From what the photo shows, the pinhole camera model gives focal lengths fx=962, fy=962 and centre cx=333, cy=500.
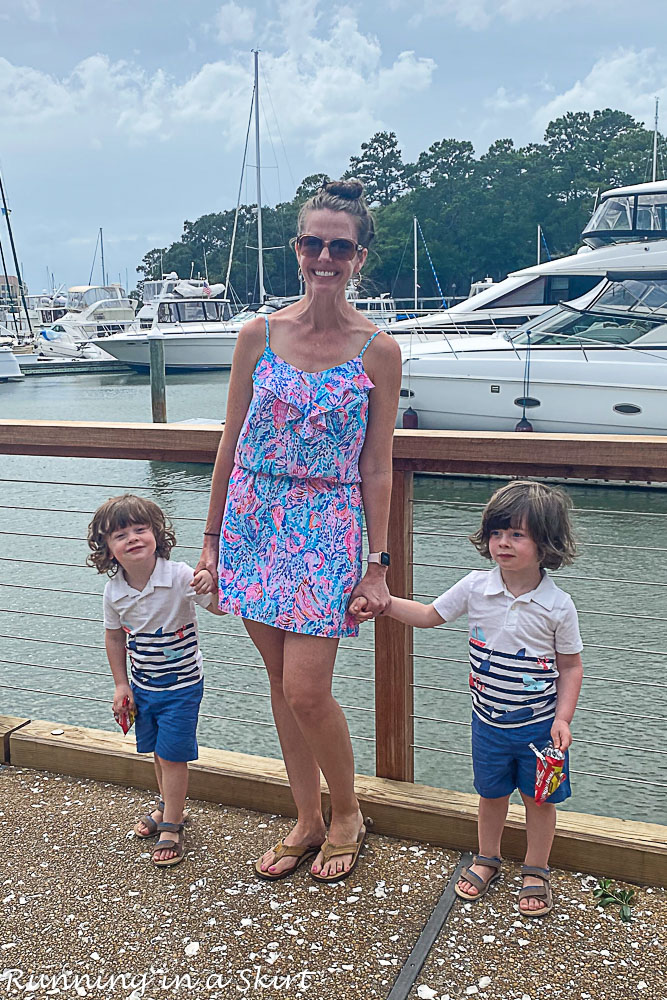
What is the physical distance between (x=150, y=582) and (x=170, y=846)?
2.08 feet

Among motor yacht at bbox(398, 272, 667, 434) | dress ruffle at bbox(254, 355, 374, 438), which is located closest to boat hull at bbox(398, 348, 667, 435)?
motor yacht at bbox(398, 272, 667, 434)

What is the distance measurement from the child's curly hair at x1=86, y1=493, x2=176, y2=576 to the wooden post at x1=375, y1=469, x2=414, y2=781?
545 millimetres

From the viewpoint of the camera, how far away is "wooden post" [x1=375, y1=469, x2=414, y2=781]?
2.34 meters

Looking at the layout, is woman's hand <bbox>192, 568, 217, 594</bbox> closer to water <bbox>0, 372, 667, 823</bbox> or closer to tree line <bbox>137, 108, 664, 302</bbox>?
water <bbox>0, 372, 667, 823</bbox>

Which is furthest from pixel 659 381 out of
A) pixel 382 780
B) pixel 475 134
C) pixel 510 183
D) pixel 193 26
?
pixel 475 134

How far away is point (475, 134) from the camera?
69.3m

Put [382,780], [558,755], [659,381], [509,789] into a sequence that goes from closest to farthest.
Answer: [558,755] → [509,789] → [382,780] → [659,381]

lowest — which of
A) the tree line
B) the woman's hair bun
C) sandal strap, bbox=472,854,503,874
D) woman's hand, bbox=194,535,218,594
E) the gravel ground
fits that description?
the gravel ground

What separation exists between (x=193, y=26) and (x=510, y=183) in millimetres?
24668

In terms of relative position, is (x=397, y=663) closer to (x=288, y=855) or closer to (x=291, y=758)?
(x=291, y=758)

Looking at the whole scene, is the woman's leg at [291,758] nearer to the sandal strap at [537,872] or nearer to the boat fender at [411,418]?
the sandal strap at [537,872]

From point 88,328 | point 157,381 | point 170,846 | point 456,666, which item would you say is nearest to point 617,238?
point 157,381

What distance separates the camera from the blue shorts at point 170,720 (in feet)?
7.48

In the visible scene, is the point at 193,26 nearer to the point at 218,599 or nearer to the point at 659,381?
the point at 659,381
